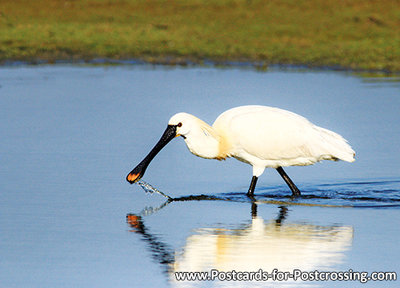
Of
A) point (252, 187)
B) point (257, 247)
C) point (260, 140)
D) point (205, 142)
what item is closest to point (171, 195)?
point (205, 142)

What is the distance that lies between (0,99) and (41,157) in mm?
4601

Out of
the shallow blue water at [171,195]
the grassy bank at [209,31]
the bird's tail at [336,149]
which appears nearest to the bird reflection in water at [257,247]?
the shallow blue water at [171,195]

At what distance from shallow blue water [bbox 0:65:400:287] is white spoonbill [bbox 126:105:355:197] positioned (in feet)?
0.98

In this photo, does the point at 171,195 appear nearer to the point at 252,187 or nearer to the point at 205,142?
the point at 205,142

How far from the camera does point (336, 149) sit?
9211 mm

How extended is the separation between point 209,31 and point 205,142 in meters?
13.5

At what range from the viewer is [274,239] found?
290 inches

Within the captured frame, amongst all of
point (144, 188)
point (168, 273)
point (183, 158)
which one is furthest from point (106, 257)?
point (183, 158)

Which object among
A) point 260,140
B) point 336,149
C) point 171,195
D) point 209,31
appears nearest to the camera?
point 171,195

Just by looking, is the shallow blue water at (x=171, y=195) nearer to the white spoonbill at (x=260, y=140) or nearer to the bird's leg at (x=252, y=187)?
the bird's leg at (x=252, y=187)

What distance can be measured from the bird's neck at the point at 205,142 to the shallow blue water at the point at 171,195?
341mm

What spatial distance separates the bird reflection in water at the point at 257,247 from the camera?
6.68 m

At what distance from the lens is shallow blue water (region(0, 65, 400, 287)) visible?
6.75 meters

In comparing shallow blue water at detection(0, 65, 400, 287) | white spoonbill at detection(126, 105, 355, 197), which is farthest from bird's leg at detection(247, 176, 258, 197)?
shallow blue water at detection(0, 65, 400, 287)
